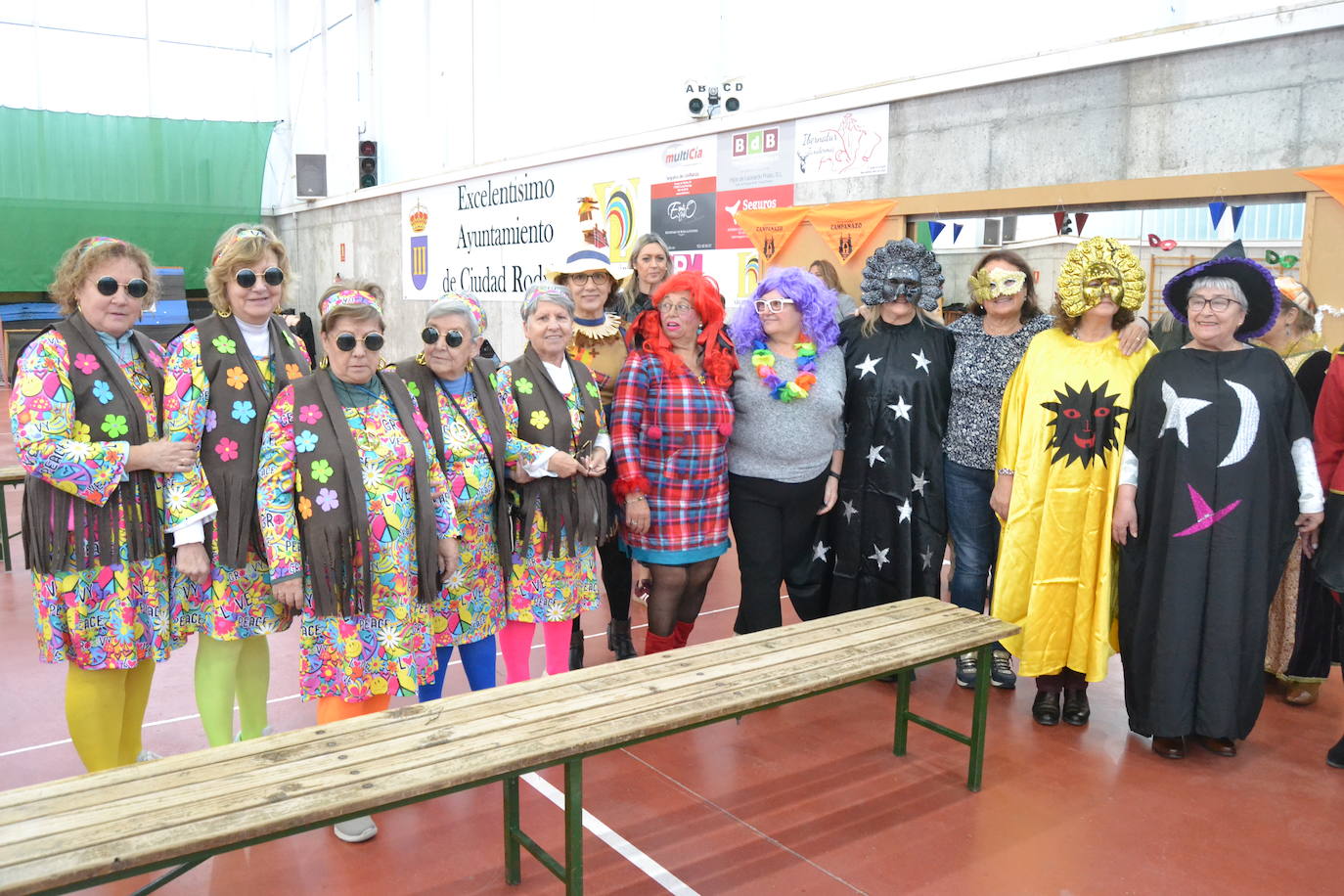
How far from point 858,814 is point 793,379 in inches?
59.3

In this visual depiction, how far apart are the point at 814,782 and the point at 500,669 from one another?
157 centimetres

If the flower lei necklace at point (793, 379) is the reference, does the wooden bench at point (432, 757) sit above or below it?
below

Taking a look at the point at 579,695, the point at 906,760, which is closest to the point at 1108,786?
the point at 906,760

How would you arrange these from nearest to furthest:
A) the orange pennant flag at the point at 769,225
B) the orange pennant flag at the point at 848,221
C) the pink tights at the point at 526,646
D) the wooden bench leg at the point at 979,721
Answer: the wooden bench leg at the point at 979,721
the pink tights at the point at 526,646
the orange pennant flag at the point at 848,221
the orange pennant flag at the point at 769,225

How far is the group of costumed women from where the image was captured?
278cm

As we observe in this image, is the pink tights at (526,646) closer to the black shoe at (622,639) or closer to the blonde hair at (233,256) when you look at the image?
the black shoe at (622,639)

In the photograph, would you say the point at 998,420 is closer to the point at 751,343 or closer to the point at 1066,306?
the point at 1066,306

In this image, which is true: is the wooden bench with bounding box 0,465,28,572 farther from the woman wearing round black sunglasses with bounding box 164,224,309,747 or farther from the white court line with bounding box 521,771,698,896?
the white court line with bounding box 521,771,698,896

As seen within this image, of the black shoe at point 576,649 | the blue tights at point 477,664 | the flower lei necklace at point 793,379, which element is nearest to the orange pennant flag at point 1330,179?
the flower lei necklace at point 793,379

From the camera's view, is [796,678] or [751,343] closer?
[796,678]

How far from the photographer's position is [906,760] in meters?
3.50

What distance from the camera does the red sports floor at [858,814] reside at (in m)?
2.75

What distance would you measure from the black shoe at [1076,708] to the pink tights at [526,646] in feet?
6.09

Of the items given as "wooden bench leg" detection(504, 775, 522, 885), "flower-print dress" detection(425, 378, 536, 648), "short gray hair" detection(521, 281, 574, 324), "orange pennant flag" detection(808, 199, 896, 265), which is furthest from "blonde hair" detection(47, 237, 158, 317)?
"orange pennant flag" detection(808, 199, 896, 265)
